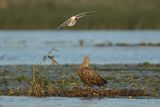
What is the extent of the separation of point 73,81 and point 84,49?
1325cm

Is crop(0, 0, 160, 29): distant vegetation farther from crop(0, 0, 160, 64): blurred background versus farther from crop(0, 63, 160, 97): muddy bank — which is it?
crop(0, 63, 160, 97): muddy bank

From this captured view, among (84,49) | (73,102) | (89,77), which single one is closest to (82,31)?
(84,49)

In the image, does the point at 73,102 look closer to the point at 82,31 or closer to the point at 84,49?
the point at 84,49

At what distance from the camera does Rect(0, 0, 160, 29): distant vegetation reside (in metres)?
47.8

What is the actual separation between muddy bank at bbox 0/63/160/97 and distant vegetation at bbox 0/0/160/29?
23272 mm

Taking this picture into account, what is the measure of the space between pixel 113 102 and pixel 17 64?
9.89 metres

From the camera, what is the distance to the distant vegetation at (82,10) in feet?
157

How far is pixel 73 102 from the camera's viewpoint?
16188 mm

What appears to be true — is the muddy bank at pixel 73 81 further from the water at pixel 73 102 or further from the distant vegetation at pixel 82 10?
the distant vegetation at pixel 82 10

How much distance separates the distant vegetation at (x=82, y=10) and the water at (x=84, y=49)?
156cm

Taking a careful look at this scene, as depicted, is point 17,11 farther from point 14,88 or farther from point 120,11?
point 14,88

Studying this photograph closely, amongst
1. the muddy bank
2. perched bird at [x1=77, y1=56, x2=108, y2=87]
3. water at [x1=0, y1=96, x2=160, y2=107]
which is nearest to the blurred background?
the muddy bank

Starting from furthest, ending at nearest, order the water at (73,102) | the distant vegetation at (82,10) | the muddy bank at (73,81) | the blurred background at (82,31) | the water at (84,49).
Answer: the distant vegetation at (82,10) → the blurred background at (82,31) → the water at (84,49) → the muddy bank at (73,81) → the water at (73,102)

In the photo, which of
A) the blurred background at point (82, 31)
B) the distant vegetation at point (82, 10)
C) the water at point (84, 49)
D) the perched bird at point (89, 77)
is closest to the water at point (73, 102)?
the perched bird at point (89, 77)
